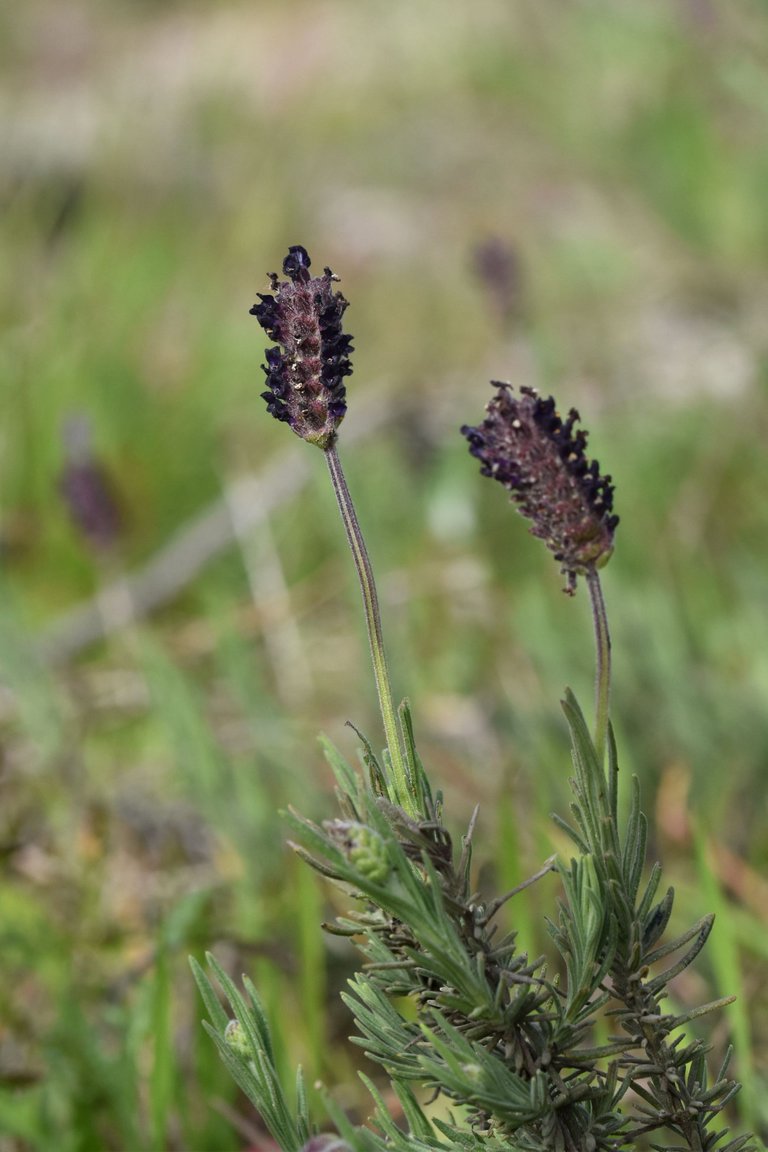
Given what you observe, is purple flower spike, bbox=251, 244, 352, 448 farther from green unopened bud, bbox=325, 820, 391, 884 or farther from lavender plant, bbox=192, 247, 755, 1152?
green unopened bud, bbox=325, 820, 391, 884

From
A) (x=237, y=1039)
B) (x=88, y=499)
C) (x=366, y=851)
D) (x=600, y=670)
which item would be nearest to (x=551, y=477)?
(x=600, y=670)

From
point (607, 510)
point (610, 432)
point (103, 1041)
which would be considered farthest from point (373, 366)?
point (607, 510)

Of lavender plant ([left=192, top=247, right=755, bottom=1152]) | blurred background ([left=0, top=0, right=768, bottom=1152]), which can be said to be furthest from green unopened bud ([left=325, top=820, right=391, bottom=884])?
blurred background ([left=0, top=0, right=768, bottom=1152])

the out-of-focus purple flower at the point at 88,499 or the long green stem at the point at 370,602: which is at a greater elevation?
the out-of-focus purple flower at the point at 88,499

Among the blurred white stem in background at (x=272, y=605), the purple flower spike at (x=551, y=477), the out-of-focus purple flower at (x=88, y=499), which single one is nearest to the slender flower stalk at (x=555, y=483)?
the purple flower spike at (x=551, y=477)

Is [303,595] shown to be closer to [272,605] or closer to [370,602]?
[272,605]

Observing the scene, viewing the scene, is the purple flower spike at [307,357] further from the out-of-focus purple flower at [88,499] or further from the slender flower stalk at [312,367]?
the out-of-focus purple flower at [88,499]

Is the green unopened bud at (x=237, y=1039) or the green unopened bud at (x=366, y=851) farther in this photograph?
the green unopened bud at (x=237, y=1039)
